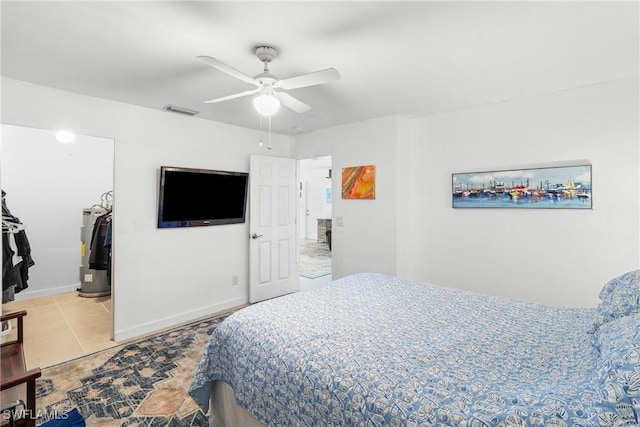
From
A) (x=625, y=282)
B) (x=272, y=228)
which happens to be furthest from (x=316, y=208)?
A: (x=625, y=282)

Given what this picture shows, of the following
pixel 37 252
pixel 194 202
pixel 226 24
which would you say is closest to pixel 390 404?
pixel 226 24

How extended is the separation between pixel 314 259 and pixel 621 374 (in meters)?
6.40

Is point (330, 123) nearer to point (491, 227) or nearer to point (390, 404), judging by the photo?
point (491, 227)

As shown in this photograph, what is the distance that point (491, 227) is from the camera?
10.9 feet

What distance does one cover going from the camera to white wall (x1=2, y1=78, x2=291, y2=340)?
9.35 feet

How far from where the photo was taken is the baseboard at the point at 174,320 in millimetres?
3211

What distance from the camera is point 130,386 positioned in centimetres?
234

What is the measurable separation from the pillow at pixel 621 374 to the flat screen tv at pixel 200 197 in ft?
12.0

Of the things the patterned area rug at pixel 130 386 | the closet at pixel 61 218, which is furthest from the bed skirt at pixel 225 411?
the closet at pixel 61 218

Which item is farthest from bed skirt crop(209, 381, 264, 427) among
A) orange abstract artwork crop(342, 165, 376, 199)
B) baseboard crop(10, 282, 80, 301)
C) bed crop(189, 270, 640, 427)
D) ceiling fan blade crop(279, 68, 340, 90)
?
baseboard crop(10, 282, 80, 301)

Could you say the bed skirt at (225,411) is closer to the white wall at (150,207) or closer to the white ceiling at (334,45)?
the white wall at (150,207)

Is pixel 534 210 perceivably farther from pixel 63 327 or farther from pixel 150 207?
pixel 63 327

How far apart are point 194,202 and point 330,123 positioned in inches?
77.3

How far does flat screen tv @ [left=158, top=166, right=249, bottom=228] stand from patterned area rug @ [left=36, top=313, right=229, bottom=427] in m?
1.32
